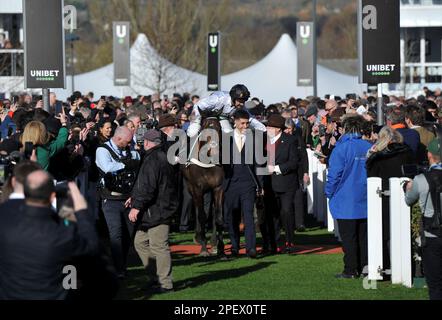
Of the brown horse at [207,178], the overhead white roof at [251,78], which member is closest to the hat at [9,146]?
the brown horse at [207,178]

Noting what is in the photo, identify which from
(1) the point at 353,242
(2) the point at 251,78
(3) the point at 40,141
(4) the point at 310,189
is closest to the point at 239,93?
(1) the point at 353,242

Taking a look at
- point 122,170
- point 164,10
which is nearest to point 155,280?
point 122,170

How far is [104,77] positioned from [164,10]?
22.5m

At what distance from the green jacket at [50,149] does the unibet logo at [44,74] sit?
142cm

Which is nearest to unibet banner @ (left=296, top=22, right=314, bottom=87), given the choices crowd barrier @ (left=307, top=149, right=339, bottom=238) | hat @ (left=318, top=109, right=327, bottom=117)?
hat @ (left=318, top=109, right=327, bottom=117)

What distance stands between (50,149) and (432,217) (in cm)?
492

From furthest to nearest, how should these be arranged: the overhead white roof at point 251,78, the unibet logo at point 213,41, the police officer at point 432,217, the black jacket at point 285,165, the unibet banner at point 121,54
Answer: the overhead white roof at point 251,78, the unibet banner at point 121,54, the unibet logo at point 213,41, the black jacket at point 285,165, the police officer at point 432,217

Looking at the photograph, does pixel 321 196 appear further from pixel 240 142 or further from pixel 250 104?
pixel 240 142

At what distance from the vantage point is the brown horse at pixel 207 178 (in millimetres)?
18078

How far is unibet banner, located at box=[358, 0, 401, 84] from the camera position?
17.7 meters

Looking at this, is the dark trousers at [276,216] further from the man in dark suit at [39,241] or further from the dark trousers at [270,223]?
the man in dark suit at [39,241]

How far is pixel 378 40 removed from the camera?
17734 mm

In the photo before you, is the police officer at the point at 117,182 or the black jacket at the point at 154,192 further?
the police officer at the point at 117,182

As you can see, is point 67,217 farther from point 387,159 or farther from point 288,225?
point 288,225
